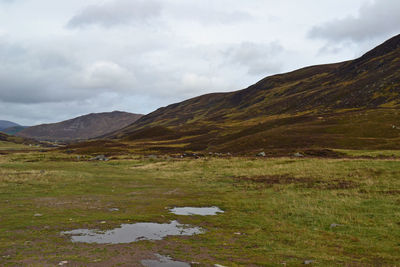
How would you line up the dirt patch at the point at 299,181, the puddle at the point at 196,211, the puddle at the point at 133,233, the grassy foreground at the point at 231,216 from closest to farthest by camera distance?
the grassy foreground at the point at 231,216 → the puddle at the point at 133,233 → the puddle at the point at 196,211 → the dirt patch at the point at 299,181

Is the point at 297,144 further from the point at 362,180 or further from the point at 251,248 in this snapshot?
the point at 251,248

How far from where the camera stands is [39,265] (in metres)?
11.9

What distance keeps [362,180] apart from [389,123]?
65.9m

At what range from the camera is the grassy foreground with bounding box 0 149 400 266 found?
1354 cm

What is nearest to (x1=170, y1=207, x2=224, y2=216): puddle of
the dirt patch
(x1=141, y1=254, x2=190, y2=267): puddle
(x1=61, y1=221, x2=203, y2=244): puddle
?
(x1=61, y1=221, x2=203, y2=244): puddle

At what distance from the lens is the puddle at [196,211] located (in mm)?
23106

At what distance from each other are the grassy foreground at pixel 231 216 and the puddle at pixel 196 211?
1.12 m

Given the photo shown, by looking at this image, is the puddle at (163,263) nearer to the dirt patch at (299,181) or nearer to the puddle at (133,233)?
the puddle at (133,233)

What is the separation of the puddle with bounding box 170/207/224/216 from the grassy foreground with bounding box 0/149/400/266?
1.12 metres

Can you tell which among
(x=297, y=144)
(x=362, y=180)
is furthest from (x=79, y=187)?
(x=297, y=144)

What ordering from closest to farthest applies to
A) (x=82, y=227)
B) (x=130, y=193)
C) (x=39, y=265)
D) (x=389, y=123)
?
(x=39, y=265) → (x=82, y=227) → (x=130, y=193) → (x=389, y=123)

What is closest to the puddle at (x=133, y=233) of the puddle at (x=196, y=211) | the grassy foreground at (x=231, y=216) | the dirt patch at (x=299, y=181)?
the grassy foreground at (x=231, y=216)

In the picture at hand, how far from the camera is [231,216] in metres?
22.1

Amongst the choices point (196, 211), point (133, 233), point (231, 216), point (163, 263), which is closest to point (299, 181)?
point (231, 216)
